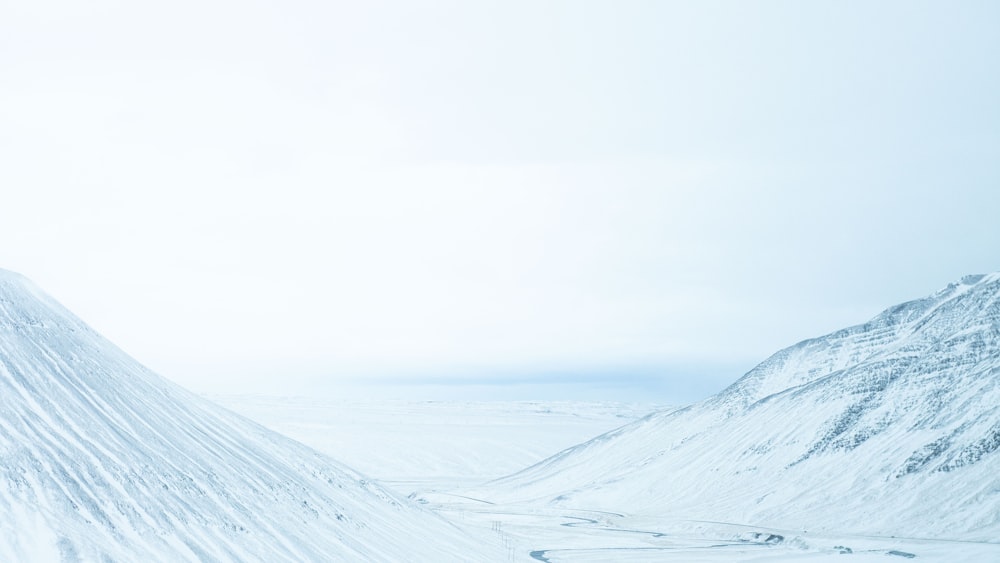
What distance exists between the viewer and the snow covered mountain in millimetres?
66006

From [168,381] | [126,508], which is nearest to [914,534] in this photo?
[168,381]

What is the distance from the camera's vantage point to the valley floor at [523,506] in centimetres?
5084

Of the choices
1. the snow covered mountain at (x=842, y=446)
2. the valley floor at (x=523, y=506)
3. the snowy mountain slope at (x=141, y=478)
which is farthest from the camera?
the snow covered mountain at (x=842, y=446)

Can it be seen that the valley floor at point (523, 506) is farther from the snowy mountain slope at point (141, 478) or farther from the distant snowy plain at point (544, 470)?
the snowy mountain slope at point (141, 478)

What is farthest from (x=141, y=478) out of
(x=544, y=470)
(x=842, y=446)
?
(x=544, y=470)

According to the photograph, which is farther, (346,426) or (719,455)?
(346,426)

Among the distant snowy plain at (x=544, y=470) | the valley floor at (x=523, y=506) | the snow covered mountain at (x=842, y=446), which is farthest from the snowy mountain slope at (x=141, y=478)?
the snow covered mountain at (x=842, y=446)

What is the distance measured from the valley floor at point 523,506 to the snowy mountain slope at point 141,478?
11951mm

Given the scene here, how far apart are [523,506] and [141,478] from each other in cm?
6266

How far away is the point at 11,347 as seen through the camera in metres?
32.0

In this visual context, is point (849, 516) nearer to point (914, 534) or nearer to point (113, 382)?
point (914, 534)

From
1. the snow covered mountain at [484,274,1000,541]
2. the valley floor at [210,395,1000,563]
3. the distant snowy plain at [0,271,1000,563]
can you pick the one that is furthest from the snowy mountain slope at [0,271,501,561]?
the snow covered mountain at [484,274,1000,541]

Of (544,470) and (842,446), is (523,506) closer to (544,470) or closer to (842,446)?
(544,470)

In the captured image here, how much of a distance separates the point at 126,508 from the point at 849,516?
181 ft
